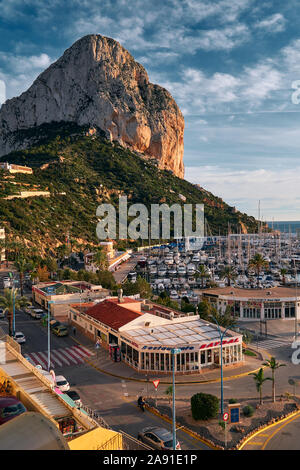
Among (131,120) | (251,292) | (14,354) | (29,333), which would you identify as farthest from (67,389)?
(131,120)

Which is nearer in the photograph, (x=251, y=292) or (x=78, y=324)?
(x=78, y=324)

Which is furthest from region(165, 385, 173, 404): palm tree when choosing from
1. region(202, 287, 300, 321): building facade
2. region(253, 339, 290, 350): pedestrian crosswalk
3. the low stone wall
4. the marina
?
the marina

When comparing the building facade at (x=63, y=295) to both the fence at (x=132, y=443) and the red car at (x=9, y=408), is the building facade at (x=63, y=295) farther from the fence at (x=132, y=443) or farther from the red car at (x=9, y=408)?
the red car at (x=9, y=408)

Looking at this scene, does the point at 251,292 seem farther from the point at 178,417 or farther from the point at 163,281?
the point at 178,417

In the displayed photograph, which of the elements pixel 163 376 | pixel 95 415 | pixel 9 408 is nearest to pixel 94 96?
pixel 163 376

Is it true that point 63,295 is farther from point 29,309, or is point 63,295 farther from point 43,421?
point 43,421

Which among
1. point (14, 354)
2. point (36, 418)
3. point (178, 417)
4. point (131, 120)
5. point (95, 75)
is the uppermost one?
point (95, 75)
